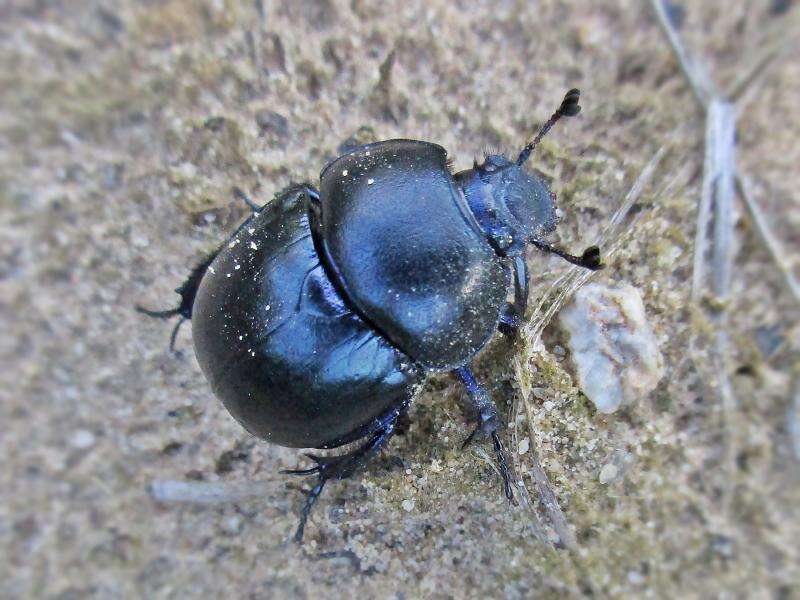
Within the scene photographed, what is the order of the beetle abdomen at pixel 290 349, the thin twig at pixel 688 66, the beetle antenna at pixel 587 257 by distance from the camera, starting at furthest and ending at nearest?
the thin twig at pixel 688 66 < the beetle antenna at pixel 587 257 < the beetle abdomen at pixel 290 349

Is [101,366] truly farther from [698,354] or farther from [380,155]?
[698,354]

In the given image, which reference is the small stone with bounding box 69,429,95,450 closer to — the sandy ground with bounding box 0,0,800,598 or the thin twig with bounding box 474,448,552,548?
the sandy ground with bounding box 0,0,800,598

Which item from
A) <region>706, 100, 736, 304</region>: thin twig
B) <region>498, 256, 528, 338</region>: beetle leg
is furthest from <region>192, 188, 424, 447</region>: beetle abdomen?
<region>706, 100, 736, 304</region>: thin twig

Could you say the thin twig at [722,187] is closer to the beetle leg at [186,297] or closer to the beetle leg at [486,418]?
the beetle leg at [486,418]

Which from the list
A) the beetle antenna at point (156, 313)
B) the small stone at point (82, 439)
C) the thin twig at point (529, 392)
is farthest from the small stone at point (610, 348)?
the small stone at point (82, 439)

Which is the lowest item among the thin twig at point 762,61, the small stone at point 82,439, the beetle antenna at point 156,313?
the small stone at point 82,439

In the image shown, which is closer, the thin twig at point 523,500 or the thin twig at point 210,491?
the thin twig at point 523,500
